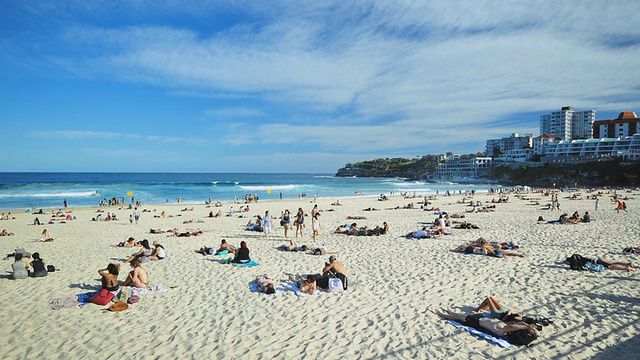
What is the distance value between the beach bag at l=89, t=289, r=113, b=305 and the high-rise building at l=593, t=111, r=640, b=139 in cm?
12331

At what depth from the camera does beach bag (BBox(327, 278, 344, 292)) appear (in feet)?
24.8

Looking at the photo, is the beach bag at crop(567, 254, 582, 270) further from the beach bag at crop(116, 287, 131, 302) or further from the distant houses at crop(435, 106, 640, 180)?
the distant houses at crop(435, 106, 640, 180)

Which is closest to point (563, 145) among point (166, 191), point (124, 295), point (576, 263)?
point (166, 191)

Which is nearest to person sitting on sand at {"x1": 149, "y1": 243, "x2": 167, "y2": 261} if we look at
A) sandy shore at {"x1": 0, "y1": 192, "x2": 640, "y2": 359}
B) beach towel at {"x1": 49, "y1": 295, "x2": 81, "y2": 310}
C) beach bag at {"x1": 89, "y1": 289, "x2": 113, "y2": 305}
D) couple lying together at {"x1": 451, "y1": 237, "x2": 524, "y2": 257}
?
sandy shore at {"x1": 0, "y1": 192, "x2": 640, "y2": 359}

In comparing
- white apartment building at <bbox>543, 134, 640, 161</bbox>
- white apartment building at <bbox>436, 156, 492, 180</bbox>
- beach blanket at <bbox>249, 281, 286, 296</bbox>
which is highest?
white apartment building at <bbox>543, 134, 640, 161</bbox>

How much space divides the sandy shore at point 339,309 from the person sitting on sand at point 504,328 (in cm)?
13

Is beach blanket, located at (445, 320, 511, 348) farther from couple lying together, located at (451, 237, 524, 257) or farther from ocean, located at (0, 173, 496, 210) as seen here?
ocean, located at (0, 173, 496, 210)

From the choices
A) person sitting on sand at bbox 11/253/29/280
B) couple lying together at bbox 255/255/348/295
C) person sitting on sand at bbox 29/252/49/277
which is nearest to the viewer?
couple lying together at bbox 255/255/348/295

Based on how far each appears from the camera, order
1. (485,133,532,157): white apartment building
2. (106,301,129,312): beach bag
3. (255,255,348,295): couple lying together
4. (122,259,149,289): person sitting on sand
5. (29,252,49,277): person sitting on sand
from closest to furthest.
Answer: (106,301,129,312): beach bag → (255,255,348,295): couple lying together → (122,259,149,289): person sitting on sand → (29,252,49,277): person sitting on sand → (485,133,532,157): white apartment building

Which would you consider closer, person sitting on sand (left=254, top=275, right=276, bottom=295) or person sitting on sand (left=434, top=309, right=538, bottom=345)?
person sitting on sand (left=434, top=309, right=538, bottom=345)

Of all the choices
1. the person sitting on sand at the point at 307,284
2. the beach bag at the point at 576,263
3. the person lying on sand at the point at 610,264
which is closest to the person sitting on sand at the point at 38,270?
the person sitting on sand at the point at 307,284

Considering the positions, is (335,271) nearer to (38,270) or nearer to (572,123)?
(38,270)

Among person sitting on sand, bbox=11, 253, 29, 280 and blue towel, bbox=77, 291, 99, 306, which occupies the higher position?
person sitting on sand, bbox=11, 253, 29, 280

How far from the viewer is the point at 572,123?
444 feet
